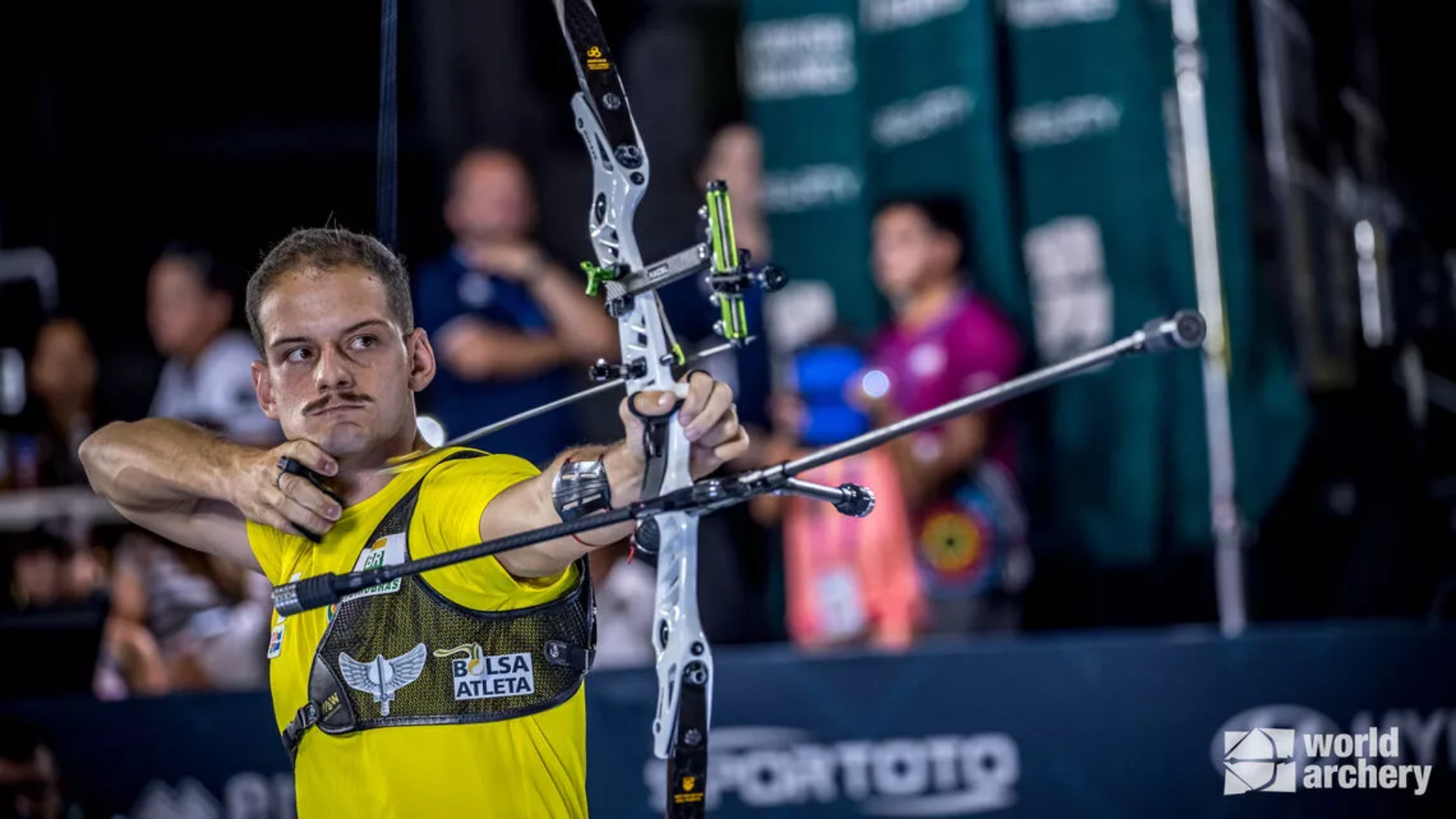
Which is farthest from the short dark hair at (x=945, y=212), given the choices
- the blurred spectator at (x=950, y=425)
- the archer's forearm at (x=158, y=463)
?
the archer's forearm at (x=158, y=463)

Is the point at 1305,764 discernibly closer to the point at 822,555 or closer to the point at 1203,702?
the point at 1203,702

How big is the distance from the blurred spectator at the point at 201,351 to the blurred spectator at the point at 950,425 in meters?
2.27

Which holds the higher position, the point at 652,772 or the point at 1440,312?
the point at 1440,312

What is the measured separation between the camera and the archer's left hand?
7.43ft

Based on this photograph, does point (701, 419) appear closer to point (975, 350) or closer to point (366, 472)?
point (366, 472)

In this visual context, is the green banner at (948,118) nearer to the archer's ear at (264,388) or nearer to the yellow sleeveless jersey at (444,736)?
the archer's ear at (264,388)

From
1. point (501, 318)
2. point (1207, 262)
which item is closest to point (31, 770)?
point (501, 318)

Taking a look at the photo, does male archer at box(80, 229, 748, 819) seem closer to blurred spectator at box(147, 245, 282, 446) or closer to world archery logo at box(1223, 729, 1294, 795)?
world archery logo at box(1223, 729, 1294, 795)

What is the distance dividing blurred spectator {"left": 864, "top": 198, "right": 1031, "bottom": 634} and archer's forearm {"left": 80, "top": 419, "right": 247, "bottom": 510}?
127 inches

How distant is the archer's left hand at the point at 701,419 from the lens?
7.43 feet

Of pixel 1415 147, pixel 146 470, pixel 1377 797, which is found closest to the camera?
pixel 146 470

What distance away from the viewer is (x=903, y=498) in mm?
5934

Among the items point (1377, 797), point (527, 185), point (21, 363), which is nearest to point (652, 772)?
point (1377, 797)

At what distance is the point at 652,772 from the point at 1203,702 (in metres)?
1.52
